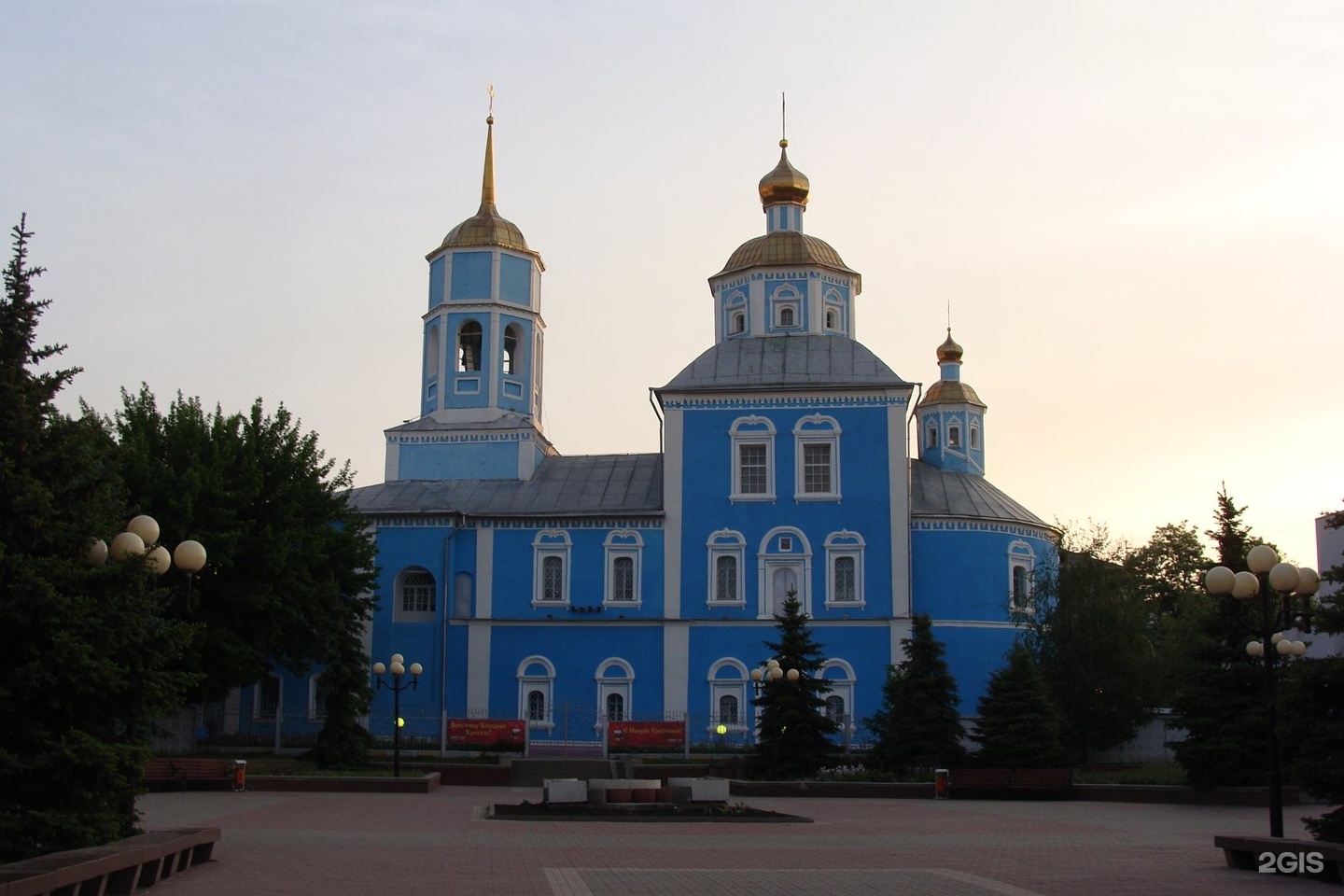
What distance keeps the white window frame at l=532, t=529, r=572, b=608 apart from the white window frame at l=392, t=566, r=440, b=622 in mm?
2857

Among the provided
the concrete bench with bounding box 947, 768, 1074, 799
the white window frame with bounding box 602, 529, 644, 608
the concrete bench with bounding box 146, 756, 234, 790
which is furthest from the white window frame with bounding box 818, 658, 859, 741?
the concrete bench with bounding box 146, 756, 234, 790

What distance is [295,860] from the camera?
1480 centimetres

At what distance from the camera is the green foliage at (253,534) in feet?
106

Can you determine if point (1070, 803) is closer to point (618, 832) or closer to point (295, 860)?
point (618, 832)

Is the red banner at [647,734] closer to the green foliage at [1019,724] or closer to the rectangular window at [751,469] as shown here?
the rectangular window at [751,469]

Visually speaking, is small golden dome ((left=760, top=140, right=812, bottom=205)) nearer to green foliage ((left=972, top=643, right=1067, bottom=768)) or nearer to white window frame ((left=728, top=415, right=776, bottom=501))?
white window frame ((left=728, top=415, right=776, bottom=501))

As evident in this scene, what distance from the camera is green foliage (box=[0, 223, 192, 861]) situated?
12438 millimetres

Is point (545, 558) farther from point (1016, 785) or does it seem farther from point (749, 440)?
point (1016, 785)

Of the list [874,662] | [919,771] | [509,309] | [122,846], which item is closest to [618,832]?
[122,846]

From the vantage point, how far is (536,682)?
133 feet

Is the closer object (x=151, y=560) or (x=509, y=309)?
(x=151, y=560)

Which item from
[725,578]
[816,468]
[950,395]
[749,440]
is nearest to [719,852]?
[725,578]

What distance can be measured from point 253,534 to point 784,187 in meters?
19.2

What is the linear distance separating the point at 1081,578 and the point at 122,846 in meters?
30.1
